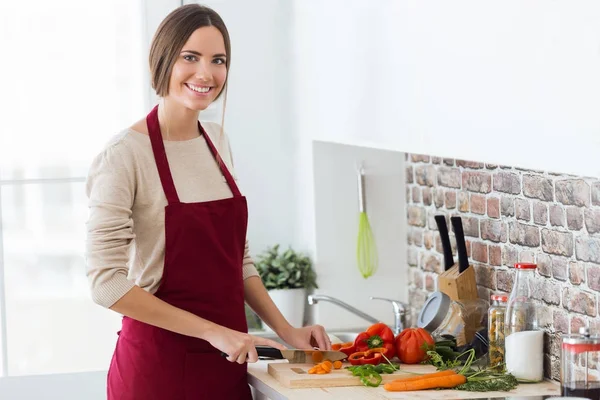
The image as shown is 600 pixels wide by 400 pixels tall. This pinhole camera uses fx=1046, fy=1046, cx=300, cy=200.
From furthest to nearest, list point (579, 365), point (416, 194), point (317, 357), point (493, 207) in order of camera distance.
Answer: point (416, 194) < point (493, 207) < point (317, 357) < point (579, 365)

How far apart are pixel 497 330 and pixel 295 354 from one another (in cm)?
56

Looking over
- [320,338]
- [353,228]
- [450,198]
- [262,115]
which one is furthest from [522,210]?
[262,115]

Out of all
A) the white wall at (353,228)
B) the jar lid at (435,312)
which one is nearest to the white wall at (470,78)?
the white wall at (353,228)

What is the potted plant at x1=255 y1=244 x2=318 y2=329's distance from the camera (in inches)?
158

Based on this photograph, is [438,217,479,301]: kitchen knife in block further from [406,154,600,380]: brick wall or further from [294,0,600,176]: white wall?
[294,0,600,176]: white wall

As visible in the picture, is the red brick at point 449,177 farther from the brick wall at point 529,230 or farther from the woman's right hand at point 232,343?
the woman's right hand at point 232,343

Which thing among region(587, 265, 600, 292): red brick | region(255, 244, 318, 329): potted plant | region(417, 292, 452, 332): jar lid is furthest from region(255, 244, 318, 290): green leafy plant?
region(587, 265, 600, 292): red brick

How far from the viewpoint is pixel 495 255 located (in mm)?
3127

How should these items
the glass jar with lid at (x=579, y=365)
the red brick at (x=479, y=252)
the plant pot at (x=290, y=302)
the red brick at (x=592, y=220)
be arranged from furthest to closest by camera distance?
the plant pot at (x=290, y=302)
the red brick at (x=479, y=252)
the red brick at (x=592, y=220)
the glass jar with lid at (x=579, y=365)

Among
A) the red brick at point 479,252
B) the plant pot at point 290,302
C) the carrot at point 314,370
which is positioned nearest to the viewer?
the carrot at point 314,370

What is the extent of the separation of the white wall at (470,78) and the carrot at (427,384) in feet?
1.87

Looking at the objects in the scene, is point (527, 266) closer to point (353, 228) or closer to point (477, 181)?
point (477, 181)

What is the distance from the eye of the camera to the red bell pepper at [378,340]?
3004 millimetres

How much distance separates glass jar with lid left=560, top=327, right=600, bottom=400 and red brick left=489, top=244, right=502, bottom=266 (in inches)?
27.2
